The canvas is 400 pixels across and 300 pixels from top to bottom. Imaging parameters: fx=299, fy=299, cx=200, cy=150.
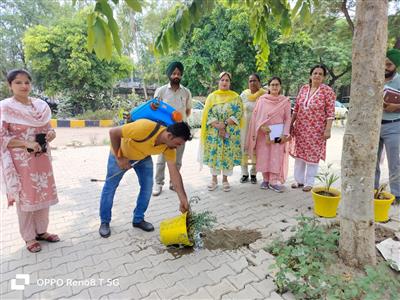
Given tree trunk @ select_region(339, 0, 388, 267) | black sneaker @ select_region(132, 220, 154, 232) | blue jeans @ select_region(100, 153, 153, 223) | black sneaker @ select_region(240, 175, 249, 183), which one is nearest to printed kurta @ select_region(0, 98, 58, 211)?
blue jeans @ select_region(100, 153, 153, 223)

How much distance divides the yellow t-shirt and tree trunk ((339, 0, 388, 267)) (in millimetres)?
1463

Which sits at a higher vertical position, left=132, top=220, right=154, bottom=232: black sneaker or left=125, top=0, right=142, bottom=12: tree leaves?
left=125, top=0, right=142, bottom=12: tree leaves

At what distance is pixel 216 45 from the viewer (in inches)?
476

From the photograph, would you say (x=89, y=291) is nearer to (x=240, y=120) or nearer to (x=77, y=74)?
(x=240, y=120)

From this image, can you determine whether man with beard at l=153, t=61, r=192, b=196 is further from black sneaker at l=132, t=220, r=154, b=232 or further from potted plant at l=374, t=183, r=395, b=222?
potted plant at l=374, t=183, r=395, b=222

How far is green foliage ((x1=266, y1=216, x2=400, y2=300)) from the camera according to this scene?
2061 mm

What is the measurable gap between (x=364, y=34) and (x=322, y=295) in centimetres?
188

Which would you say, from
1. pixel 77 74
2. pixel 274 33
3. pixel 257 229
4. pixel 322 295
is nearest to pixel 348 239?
pixel 322 295

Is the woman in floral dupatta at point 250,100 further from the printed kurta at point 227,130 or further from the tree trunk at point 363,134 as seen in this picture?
the tree trunk at point 363,134

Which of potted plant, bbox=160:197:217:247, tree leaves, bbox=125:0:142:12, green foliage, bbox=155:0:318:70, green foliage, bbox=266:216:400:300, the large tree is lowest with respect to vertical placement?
green foliage, bbox=266:216:400:300

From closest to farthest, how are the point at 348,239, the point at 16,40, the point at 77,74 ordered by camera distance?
the point at 348,239 → the point at 77,74 → the point at 16,40

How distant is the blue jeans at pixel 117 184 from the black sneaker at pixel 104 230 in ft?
0.14

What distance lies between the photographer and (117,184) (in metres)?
3.03

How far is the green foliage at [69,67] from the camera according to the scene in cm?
1311
